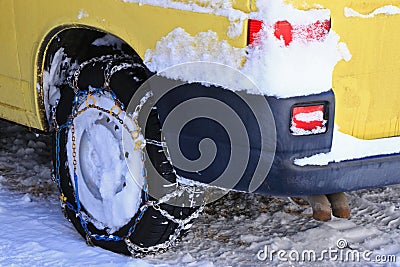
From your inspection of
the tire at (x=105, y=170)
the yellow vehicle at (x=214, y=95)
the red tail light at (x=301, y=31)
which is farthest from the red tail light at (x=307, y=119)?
the tire at (x=105, y=170)

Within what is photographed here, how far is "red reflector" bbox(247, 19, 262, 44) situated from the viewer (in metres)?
2.70

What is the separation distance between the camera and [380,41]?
2869 millimetres

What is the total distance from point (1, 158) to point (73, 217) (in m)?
1.47

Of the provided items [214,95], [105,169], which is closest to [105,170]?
[105,169]

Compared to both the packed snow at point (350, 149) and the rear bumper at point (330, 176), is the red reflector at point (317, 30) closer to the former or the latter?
the packed snow at point (350, 149)

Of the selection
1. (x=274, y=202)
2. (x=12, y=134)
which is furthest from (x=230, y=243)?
(x=12, y=134)

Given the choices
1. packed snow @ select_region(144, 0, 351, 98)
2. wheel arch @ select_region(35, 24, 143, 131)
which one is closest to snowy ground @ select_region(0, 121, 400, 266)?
wheel arch @ select_region(35, 24, 143, 131)

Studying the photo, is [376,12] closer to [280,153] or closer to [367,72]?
[367,72]

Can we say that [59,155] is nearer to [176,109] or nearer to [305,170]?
[176,109]

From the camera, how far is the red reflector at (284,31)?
2680 millimetres

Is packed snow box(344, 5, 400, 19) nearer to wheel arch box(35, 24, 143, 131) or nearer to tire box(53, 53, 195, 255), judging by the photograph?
tire box(53, 53, 195, 255)

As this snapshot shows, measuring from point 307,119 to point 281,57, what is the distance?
26 centimetres

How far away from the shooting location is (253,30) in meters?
2.71

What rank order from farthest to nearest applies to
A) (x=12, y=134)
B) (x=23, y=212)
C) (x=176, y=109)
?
(x=12, y=134) → (x=23, y=212) → (x=176, y=109)
